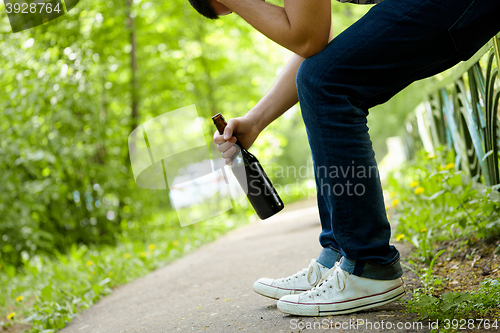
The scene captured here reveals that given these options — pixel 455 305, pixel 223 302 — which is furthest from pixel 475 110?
pixel 223 302

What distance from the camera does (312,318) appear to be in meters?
1.41

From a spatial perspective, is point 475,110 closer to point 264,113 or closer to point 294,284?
point 264,113

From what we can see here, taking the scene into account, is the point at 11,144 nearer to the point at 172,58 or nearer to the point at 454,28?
the point at 172,58

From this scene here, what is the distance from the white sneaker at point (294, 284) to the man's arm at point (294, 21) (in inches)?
34.0

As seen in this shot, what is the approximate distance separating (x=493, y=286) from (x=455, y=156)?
1.89 metres

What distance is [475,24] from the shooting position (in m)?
1.19

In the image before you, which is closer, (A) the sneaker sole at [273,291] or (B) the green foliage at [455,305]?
(B) the green foliage at [455,305]

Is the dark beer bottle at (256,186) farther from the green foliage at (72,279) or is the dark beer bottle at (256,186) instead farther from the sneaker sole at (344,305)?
the green foliage at (72,279)

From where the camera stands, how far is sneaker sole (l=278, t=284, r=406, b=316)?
1.36 meters

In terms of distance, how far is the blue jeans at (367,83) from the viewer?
1.19 meters

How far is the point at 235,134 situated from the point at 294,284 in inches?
26.2

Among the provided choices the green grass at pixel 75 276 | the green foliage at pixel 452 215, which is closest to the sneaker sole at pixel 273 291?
the green foliage at pixel 452 215

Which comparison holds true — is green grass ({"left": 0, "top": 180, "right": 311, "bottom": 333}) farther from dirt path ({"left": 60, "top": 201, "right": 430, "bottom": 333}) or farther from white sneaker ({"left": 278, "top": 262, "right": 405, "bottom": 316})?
white sneaker ({"left": 278, "top": 262, "right": 405, "bottom": 316})

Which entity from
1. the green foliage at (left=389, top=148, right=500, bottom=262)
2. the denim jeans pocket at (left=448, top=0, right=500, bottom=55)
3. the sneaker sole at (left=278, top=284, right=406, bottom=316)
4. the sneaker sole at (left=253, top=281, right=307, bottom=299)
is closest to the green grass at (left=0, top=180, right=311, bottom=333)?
the sneaker sole at (left=253, top=281, right=307, bottom=299)
